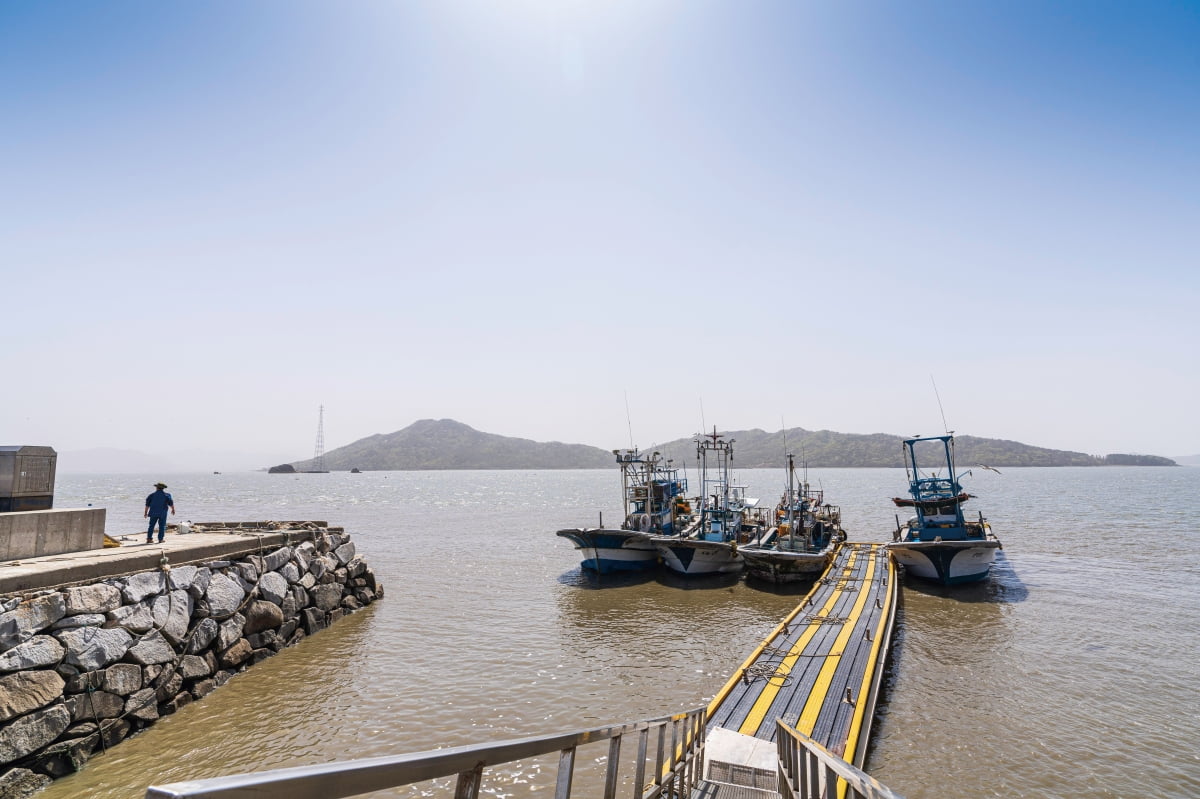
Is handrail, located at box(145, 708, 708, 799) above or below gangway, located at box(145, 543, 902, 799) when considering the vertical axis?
above

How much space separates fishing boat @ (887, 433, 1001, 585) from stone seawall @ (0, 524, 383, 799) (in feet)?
88.5

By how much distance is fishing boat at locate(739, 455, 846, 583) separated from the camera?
29422 millimetres

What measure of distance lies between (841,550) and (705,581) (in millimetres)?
8163

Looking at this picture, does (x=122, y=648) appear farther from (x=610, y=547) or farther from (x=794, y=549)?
(x=794, y=549)

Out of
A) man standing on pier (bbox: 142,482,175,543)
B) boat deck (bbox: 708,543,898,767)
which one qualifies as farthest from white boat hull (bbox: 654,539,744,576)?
man standing on pier (bbox: 142,482,175,543)

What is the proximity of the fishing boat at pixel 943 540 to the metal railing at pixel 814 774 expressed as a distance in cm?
2290

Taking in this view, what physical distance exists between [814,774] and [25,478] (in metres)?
19.7

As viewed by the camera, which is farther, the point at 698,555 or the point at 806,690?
the point at 698,555

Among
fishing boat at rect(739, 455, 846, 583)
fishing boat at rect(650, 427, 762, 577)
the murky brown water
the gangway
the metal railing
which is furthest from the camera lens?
fishing boat at rect(650, 427, 762, 577)

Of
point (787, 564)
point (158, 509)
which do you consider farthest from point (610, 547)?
point (158, 509)

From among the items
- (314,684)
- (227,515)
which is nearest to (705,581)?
(314,684)

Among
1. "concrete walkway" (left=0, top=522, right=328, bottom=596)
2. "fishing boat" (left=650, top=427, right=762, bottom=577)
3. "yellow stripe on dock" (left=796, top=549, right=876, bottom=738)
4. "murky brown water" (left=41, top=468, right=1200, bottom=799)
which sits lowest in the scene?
"murky brown water" (left=41, top=468, right=1200, bottom=799)

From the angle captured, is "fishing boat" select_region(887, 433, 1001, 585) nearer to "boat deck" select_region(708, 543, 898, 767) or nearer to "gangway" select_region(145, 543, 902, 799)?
"gangway" select_region(145, 543, 902, 799)

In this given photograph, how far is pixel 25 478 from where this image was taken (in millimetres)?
15961
